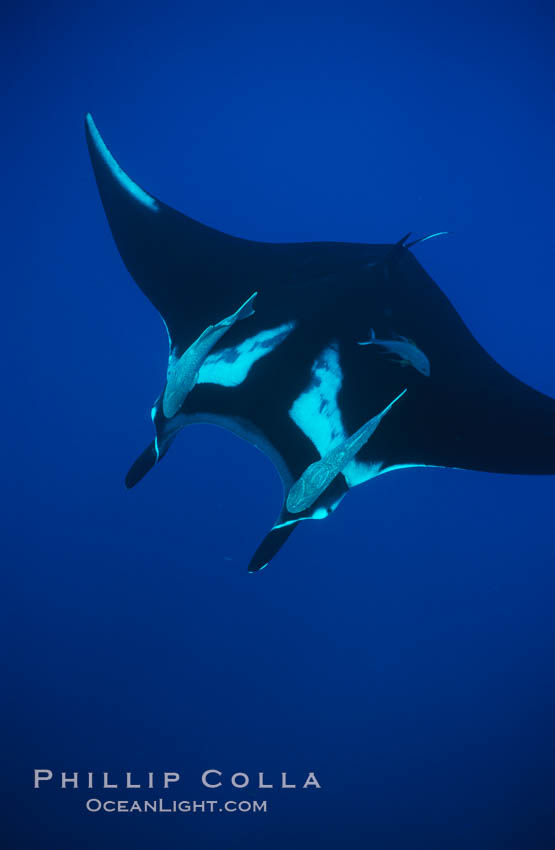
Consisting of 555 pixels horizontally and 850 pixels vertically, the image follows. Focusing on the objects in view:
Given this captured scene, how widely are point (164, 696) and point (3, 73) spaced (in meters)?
2.95

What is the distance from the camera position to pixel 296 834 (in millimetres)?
2660

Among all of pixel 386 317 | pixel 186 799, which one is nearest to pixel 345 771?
pixel 186 799

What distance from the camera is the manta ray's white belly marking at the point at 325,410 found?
5.24 feet

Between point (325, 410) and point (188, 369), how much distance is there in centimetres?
43

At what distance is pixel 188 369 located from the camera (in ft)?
4.84

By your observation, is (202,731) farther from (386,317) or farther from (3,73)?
(3,73)

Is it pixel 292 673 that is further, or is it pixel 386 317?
pixel 292 673

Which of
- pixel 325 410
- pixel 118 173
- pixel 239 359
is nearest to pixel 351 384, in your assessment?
pixel 325 410

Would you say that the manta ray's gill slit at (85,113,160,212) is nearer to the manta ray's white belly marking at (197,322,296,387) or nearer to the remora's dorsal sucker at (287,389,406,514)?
the manta ray's white belly marking at (197,322,296,387)

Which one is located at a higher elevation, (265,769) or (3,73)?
(3,73)

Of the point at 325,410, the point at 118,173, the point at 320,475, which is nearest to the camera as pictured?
the point at 320,475

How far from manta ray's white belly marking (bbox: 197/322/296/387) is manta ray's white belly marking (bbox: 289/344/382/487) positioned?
0.14 meters

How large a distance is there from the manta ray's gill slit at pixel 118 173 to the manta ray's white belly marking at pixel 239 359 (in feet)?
2.24

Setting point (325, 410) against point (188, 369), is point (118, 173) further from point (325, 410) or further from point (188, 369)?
point (325, 410)
